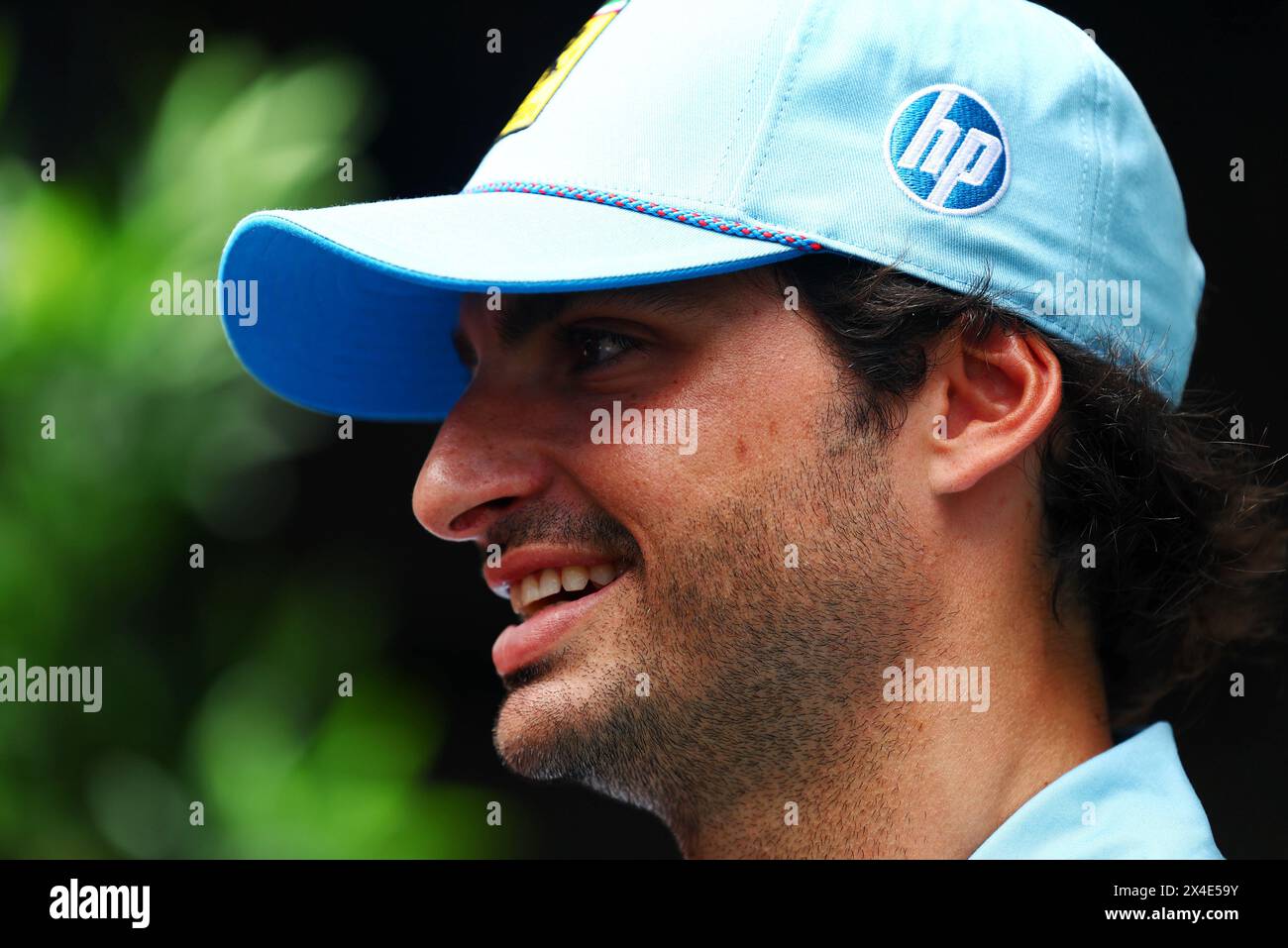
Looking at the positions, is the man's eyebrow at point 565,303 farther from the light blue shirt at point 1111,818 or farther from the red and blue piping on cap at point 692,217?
the light blue shirt at point 1111,818

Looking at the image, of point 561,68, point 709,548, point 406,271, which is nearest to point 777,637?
point 709,548

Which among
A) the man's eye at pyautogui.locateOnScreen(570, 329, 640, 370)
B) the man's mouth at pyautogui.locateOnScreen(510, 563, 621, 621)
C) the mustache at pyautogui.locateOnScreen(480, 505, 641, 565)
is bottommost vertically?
the man's mouth at pyautogui.locateOnScreen(510, 563, 621, 621)

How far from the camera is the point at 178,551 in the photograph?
3924 mm

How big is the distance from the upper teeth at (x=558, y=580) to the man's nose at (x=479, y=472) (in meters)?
0.08

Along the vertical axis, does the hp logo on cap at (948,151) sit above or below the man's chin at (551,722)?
above

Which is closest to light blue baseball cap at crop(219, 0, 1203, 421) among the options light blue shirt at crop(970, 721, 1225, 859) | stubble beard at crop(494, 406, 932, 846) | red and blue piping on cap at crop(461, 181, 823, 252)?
red and blue piping on cap at crop(461, 181, 823, 252)

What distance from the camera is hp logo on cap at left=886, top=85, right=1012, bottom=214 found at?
1686 mm

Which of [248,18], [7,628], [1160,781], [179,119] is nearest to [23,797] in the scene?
[7,628]

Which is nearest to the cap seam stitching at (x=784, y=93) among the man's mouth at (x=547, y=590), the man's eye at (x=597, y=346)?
the man's eye at (x=597, y=346)

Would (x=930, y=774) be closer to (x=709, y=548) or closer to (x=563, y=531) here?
(x=709, y=548)

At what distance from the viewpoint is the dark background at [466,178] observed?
337cm

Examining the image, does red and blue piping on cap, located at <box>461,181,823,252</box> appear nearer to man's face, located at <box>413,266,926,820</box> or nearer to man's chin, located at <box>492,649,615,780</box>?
man's face, located at <box>413,266,926,820</box>

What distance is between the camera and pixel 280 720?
3807 millimetres

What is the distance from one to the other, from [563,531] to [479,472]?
0.13 m
